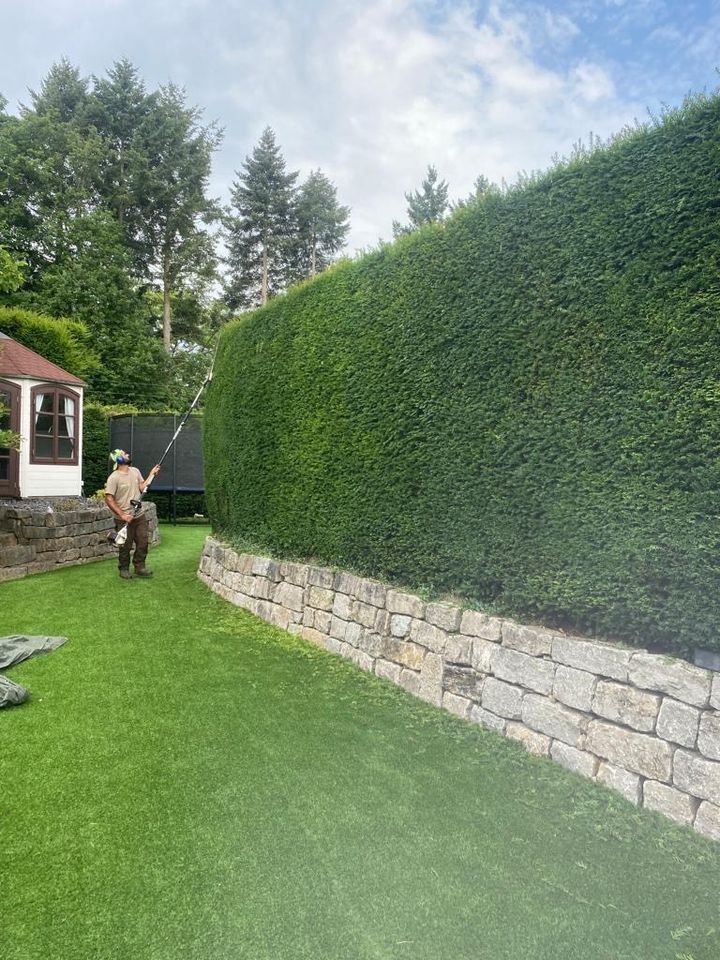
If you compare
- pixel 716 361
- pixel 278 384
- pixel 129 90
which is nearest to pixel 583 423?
pixel 716 361

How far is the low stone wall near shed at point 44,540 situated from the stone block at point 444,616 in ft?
21.2

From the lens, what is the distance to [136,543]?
828 cm

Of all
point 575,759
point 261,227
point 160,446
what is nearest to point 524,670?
point 575,759

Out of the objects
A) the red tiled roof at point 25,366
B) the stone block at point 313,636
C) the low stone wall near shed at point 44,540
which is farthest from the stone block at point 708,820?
the red tiled roof at point 25,366

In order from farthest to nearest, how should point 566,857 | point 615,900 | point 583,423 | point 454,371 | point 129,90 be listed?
point 129,90 < point 454,371 < point 583,423 < point 566,857 < point 615,900

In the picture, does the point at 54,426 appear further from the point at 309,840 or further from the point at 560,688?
the point at 560,688

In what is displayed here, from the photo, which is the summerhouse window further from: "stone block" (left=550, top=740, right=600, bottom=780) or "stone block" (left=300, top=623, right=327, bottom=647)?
"stone block" (left=550, top=740, right=600, bottom=780)

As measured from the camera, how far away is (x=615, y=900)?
223 cm

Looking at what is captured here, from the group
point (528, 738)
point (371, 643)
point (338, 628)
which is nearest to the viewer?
point (528, 738)

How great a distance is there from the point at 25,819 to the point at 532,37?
735cm

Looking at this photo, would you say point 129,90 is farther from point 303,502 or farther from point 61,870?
point 61,870

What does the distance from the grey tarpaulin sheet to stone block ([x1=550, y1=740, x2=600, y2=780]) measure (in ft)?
11.4

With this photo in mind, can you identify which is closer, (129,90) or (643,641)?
(643,641)

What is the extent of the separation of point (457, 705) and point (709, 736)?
1.68m
